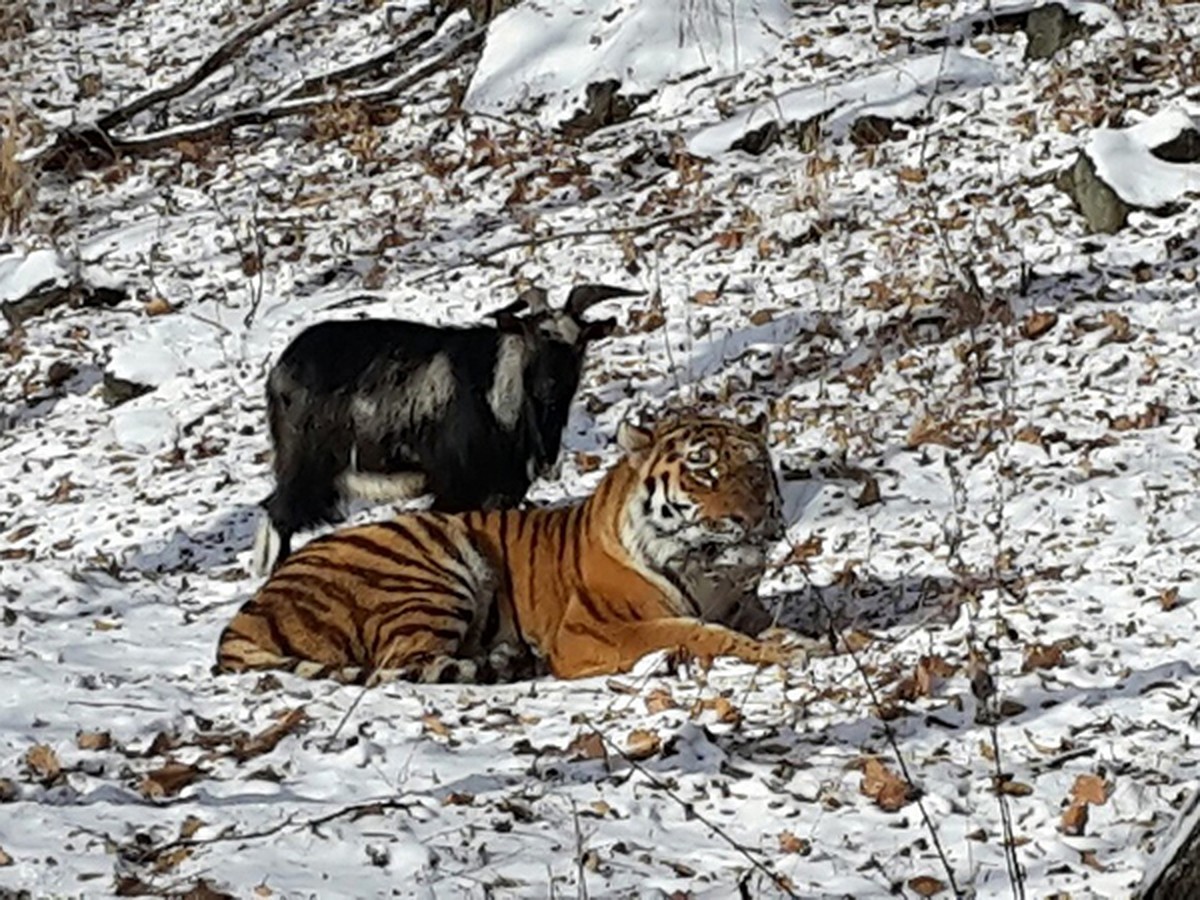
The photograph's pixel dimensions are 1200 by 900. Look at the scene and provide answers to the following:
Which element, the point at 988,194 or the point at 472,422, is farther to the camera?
the point at 988,194

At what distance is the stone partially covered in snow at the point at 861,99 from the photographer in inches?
506

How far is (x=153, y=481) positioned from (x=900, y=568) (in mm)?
4486

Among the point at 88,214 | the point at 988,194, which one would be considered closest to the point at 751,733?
the point at 988,194

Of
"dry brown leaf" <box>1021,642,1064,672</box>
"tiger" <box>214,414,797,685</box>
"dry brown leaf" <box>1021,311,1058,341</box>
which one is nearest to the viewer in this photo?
"dry brown leaf" <box>1021,642,1064,672</box>

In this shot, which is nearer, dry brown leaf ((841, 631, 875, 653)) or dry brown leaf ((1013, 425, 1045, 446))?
dry brown leaf ((841, 631, 875, 653))

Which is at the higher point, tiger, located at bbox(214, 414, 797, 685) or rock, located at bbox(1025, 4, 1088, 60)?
tiger, located at bbox(214, 414, 797, 685)

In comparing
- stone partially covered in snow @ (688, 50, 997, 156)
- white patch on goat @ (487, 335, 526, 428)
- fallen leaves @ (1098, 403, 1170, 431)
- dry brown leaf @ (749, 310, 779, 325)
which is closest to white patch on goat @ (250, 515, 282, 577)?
white patch on goat @ (487, 335, 526, 428)

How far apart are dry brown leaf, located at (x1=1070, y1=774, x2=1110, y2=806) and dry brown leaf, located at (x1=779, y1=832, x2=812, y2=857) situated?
29.2 inches

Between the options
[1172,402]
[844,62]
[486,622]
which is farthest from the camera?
[844,62]

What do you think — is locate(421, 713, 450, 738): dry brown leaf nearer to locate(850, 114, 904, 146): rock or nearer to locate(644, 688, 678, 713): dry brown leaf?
locate(644, 688, 678, 713): dry brown leaf

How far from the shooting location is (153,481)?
1042 centimetres

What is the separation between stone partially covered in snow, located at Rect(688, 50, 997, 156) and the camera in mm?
12852

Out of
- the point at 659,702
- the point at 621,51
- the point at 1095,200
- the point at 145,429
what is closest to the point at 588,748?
the point at 659,702

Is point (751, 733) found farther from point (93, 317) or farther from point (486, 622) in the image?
point (93, 317)
